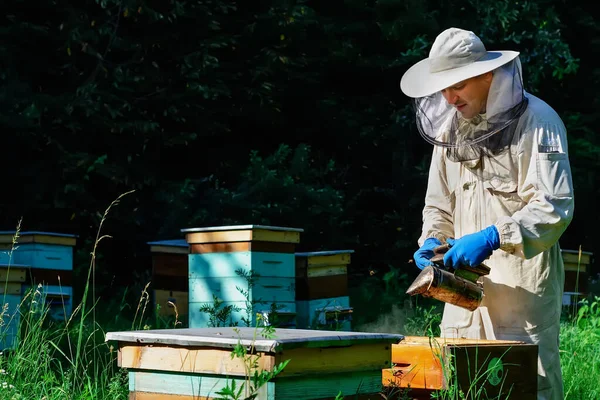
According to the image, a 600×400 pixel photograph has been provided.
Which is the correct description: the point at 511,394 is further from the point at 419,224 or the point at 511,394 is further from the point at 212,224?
the point at 419,224

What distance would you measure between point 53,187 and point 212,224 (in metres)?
1.63

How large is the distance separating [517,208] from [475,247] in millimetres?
342

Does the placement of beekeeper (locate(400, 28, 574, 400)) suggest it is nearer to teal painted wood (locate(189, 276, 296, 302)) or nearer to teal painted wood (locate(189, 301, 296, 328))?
teal painted wood (locate(189, 301, 296, 328))

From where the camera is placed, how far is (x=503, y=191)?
326 centimetres

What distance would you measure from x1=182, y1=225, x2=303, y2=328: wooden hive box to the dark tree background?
1749 mm

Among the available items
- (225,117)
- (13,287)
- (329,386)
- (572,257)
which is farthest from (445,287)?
(225,117)

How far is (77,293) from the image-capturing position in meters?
9.47

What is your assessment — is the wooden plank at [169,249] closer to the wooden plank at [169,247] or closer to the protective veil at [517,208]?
the wooden plank at [169,247]

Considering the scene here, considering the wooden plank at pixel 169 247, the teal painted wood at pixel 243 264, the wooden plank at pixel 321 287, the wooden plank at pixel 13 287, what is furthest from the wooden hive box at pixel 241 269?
the wooden plank at pixel 13 287

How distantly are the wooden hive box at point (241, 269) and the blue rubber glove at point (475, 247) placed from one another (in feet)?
11.9

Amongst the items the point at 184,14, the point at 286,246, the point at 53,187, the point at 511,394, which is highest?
the point at 184,14

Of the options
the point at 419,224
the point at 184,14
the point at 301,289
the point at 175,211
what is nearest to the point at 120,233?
the point at 175,211

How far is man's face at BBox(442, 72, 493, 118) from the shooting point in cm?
327

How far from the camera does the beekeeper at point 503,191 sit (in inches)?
121
